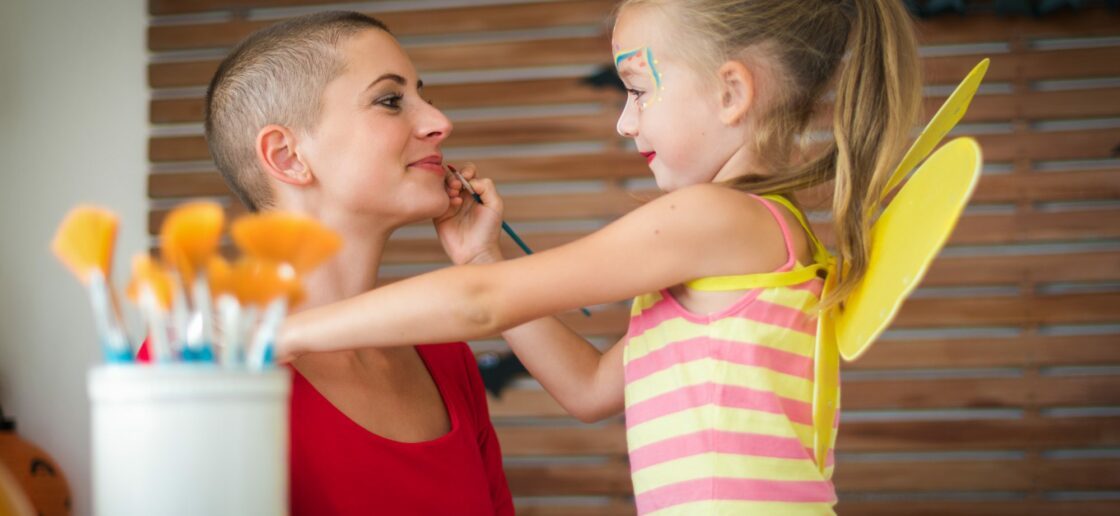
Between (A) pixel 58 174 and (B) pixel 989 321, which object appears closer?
(B) pixel 989 321

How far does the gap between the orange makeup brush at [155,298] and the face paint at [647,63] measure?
0.74 m

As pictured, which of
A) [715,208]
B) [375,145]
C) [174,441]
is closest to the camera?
[174,441]

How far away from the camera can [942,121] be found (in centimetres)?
119

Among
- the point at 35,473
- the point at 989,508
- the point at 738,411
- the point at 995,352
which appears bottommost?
the point at 35,473

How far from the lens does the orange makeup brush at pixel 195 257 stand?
0.62 metres

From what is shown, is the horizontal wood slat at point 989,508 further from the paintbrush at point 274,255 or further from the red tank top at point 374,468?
the paintbrush at point 274,255

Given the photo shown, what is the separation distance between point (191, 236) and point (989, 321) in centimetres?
279

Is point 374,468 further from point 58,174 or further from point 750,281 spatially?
point 58,174

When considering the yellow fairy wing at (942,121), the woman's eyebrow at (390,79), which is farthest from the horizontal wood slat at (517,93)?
the yellow fairy wing at (942,121)

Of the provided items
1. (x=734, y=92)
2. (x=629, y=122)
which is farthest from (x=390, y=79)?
(x=734, y=92)

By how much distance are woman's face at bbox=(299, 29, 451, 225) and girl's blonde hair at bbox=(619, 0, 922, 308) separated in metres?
0.36

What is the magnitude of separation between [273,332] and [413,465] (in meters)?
0.74

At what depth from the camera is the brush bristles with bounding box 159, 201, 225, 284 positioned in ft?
2.03

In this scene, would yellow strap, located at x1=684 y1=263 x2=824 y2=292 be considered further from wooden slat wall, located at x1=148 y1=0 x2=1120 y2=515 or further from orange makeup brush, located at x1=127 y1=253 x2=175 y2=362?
wooden slat wall, located at x1=148 y1=0 x2=1120 y2=515
